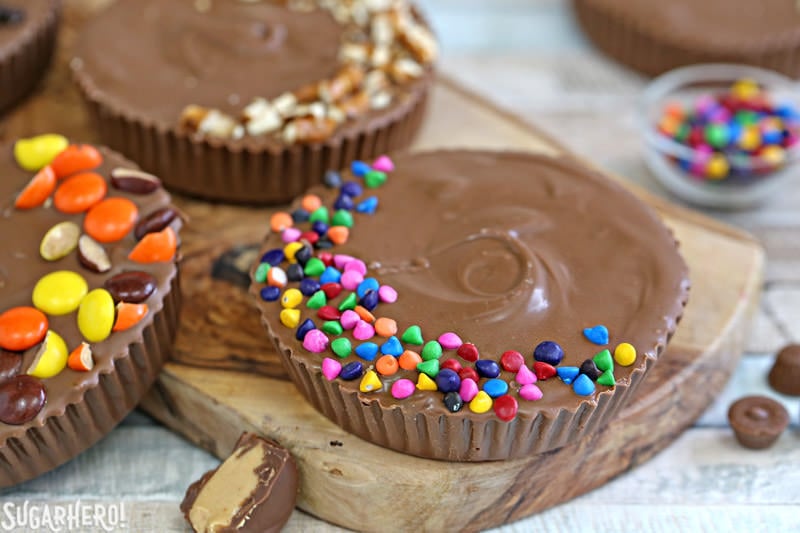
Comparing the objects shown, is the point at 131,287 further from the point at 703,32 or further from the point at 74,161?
the point at 703,32

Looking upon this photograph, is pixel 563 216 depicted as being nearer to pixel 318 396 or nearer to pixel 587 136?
pixel 318 396

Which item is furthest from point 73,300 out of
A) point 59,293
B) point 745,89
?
point 745,89

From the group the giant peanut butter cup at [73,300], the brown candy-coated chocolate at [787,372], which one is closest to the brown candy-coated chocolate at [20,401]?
the giant peanut butter cup at [73,300]

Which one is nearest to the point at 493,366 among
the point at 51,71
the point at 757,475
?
the point at 757,475

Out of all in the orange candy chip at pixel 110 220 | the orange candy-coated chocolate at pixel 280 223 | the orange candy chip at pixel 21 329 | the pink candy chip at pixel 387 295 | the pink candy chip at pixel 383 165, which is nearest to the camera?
the orange candy chip at pixel 21 329

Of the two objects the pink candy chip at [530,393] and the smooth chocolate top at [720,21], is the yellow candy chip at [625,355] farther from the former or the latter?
the smooth chocolate top at [720,21]
